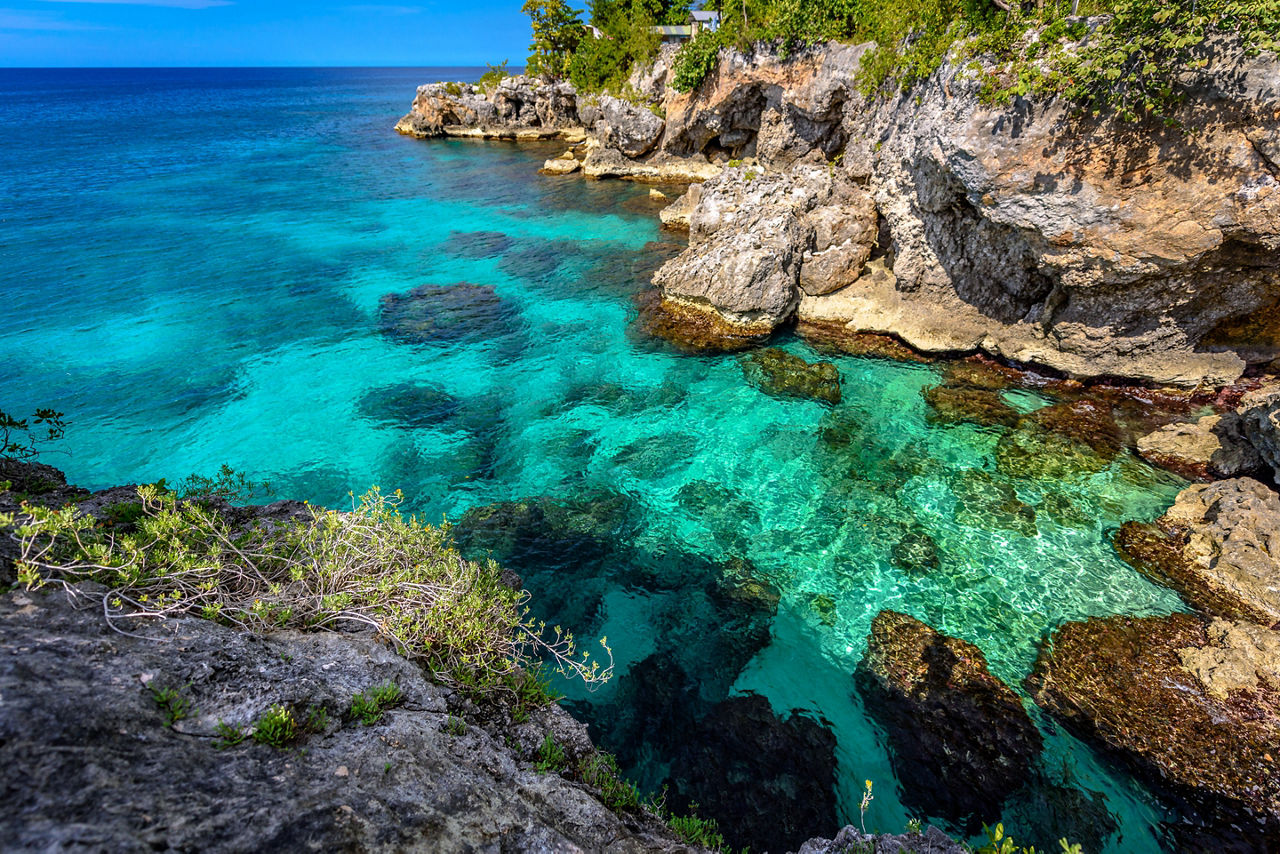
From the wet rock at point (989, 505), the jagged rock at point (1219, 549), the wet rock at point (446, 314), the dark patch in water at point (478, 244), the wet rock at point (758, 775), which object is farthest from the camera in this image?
the dark patch in water at point (478, 244)

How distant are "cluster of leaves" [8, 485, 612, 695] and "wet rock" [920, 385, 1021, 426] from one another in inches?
494

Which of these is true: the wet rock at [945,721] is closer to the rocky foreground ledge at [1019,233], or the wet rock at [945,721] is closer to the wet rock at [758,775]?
the wet rock at [758,775]

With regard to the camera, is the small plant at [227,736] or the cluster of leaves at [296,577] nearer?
the small plant at [227,736]

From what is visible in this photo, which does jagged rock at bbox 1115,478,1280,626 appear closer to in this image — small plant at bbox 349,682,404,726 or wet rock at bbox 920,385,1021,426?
wet rock at bbox 920,385,1021,426

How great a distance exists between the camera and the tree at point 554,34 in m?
55.1

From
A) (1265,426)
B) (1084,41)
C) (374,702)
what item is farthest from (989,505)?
(374,702)

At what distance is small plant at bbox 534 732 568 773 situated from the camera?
5.58m

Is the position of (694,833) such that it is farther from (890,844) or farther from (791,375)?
(791,375)

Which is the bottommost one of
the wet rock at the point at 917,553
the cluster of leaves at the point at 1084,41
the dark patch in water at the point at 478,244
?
the wet rock at the point at 917,553

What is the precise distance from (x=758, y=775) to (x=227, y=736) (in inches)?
259

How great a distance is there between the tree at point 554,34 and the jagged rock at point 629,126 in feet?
66.4

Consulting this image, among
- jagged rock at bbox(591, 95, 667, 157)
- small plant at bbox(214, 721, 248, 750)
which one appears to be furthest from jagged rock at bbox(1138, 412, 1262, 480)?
jagged rock at bbox(591, 95, 667, 157)

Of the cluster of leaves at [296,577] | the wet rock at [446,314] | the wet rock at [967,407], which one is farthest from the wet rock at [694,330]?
the cluster of leaves at [296,577]

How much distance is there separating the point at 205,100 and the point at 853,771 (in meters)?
147
